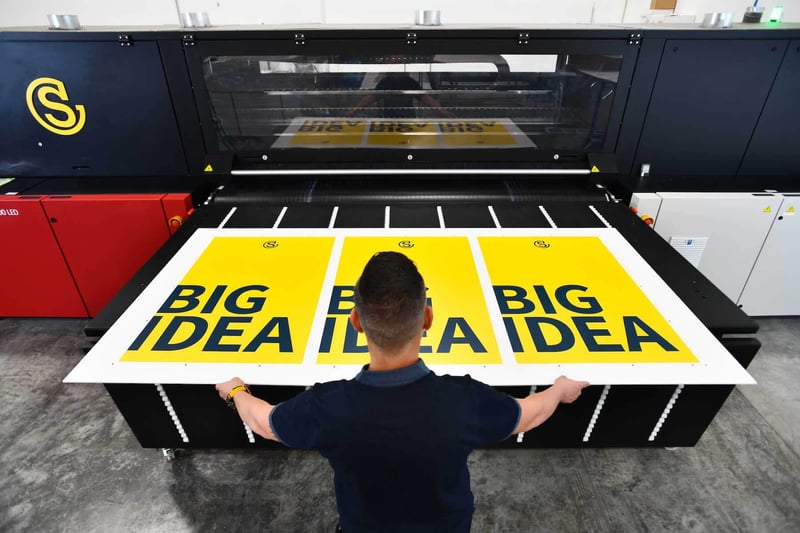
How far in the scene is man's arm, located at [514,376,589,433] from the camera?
109cm

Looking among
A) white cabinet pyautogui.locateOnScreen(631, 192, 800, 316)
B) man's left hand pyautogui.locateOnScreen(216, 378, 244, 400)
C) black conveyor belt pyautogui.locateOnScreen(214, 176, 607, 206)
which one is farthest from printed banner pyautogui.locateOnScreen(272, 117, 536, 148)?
man's left hand pyautogui.locateOnScreen(216, 378, 244, 400)

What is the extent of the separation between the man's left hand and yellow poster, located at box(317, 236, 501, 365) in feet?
0.79

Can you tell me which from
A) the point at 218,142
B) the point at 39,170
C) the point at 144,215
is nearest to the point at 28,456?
the point at 144,215

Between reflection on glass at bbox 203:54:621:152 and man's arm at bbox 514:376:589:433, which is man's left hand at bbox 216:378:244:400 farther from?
reflection on glass at bbox 203:54:621:152

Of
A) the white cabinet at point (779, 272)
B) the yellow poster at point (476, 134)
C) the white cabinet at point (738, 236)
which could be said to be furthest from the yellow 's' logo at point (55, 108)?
the white cabinet at point (779, 272)

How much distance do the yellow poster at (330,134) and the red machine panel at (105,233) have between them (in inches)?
31.0

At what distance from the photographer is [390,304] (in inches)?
32.4

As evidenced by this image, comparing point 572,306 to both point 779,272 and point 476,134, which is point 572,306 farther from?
point 779,272

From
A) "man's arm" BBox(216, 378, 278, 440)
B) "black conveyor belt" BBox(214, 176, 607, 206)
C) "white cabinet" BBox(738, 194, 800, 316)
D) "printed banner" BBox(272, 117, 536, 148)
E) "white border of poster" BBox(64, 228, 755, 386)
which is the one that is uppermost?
"printed banner" BBox(272, 117, 536, 148)

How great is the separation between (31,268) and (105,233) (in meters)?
0.56

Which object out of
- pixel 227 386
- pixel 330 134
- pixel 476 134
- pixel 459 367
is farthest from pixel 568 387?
pixel 330 134

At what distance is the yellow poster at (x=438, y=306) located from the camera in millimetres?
Result: 1373

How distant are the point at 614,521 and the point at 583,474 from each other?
209 millimetres

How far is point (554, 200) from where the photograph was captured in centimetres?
232
